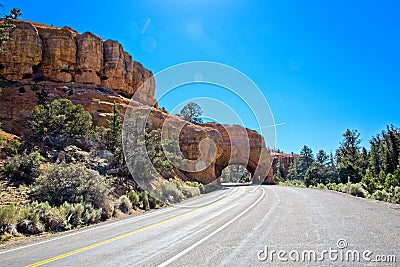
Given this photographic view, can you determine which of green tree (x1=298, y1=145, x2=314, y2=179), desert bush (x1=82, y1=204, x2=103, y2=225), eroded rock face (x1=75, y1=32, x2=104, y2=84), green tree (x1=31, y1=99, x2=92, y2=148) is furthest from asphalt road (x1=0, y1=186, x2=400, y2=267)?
green tree (x1=298, y1=145, x2=314, y2=179)

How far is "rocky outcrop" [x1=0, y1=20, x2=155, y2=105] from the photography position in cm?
3662

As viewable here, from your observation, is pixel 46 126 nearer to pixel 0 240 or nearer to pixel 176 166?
pixel 0 240

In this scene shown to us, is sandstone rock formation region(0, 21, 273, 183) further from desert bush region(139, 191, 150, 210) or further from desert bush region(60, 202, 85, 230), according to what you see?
desert bush region(60, 202, 85, 230)

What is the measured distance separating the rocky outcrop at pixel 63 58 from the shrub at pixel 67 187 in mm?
31226

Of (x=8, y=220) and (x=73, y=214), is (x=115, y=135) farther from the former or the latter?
(x=8, y=220)

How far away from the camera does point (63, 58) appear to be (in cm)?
4012

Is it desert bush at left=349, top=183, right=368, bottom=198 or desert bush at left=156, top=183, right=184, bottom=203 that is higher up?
desert bush at left=349, top=183, right=368, bottom=198

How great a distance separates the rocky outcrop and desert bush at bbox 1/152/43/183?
27.6 m

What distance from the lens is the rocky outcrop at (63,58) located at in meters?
36.6

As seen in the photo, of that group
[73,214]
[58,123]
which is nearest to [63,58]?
[58,123]

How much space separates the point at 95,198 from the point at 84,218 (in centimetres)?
209
